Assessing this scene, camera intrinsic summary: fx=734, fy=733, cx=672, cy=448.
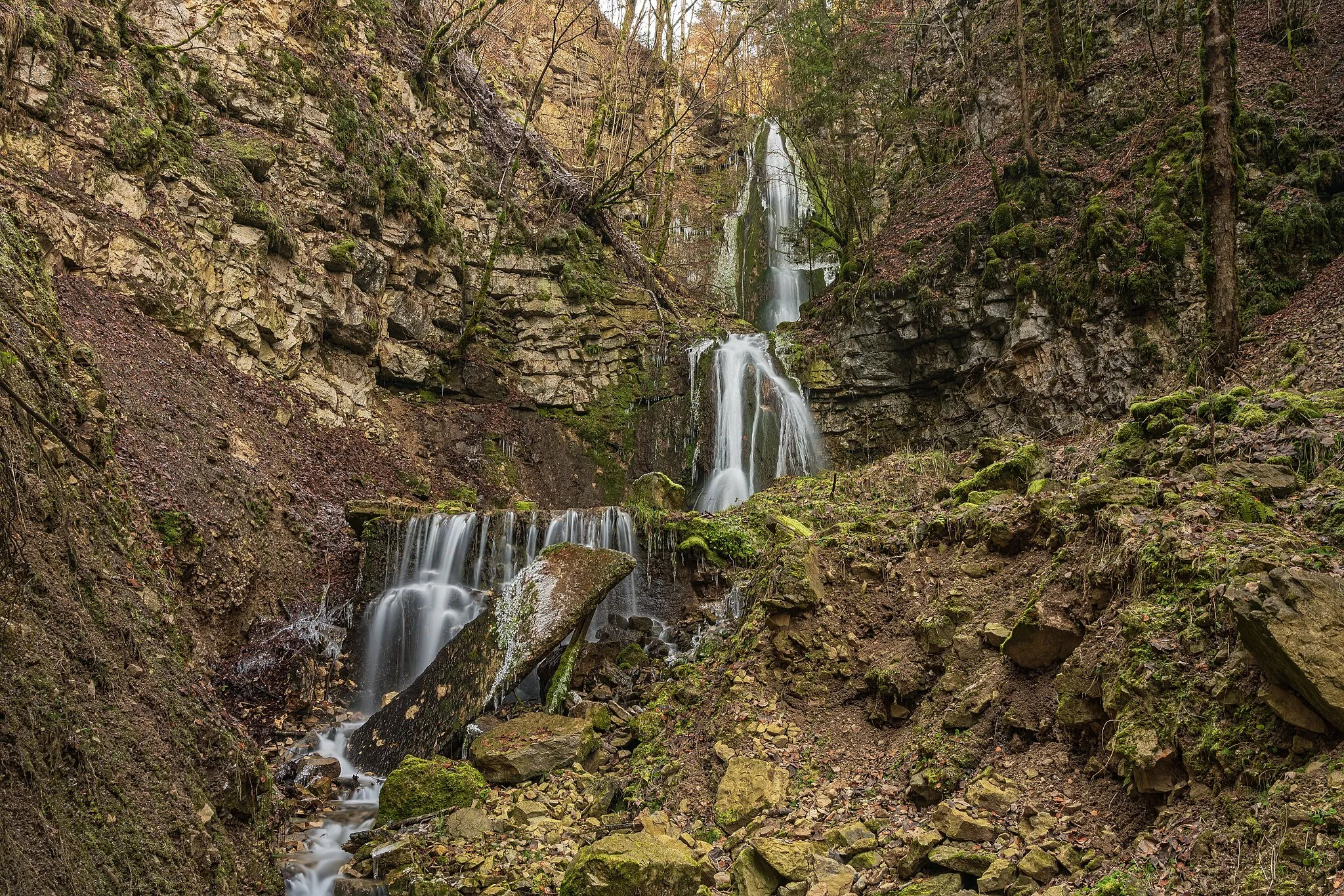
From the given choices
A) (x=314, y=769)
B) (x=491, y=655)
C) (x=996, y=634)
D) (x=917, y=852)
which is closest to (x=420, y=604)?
(x=491, y=655)

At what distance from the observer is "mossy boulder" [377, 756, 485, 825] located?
5648 millimetres

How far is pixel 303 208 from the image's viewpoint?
12.3 metres

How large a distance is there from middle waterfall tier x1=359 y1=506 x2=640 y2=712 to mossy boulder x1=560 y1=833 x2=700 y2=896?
4914 mm

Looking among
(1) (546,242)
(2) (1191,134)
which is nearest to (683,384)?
(1) (546,242)

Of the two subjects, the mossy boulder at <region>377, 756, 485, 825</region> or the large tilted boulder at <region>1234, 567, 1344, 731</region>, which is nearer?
the large tilted boulder at <region>1234, 567, 1344, 731</region>

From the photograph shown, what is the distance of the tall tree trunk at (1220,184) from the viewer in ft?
25.7

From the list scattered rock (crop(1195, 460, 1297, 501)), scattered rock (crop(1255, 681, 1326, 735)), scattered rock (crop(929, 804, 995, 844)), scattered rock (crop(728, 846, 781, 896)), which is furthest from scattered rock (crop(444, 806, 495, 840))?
scattered rock (crop(1195, 460, 1297, 501))

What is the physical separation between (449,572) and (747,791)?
6065 millimetres

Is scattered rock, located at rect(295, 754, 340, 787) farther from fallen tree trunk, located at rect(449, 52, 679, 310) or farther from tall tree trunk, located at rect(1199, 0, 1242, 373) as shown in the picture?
fallen tree trunk, located at rect(449, 52, 679, 310)

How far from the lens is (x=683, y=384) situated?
15.7 metres

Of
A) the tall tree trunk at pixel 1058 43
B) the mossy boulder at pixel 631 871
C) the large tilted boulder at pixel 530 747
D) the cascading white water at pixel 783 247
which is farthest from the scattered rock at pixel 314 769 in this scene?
the tall tree trunk at pixel 1058 43

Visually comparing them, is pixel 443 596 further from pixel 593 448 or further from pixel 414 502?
pixel 593 448

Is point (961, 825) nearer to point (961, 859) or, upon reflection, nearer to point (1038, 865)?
point (961, 859)

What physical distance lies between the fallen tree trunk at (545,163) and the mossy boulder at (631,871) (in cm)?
1362
